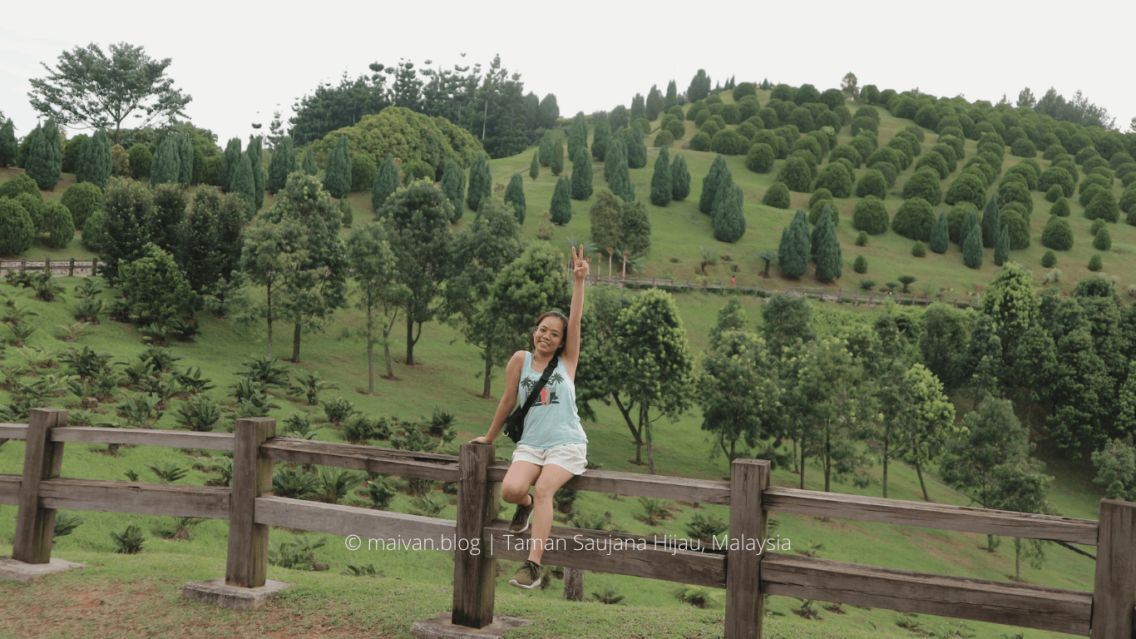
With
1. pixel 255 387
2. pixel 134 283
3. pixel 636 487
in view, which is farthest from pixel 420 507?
pixel 134 283

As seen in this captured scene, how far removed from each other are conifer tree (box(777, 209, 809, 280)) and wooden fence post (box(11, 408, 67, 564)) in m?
65.5

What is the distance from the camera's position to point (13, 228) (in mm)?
37781

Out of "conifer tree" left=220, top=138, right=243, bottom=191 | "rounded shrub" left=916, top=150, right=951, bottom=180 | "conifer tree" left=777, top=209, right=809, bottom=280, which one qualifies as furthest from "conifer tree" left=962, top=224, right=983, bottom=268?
"conifer tree" left=220, top=138, right=243, bottom=191

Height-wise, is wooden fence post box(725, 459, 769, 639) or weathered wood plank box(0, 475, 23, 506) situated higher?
wooden fence post box(725, 459, 769, 639)

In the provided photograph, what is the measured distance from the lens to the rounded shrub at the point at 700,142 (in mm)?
111312

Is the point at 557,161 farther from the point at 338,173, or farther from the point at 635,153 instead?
the point at 338,173

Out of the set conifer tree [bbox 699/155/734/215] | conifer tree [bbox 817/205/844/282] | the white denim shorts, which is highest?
conifer tree [bbox 699/155/734/215]

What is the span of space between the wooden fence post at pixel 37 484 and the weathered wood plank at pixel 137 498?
0.42 ft

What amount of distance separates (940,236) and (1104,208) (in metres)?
29.9

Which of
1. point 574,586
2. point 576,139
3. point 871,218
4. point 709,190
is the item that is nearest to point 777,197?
point 871,218

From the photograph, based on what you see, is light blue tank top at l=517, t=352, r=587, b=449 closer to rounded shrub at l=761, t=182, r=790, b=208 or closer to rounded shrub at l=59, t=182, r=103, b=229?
rounded shrub at l=59, t=182, r=103, b=229

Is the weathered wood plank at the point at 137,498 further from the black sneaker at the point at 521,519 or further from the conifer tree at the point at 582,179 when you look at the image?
the conifer tree at the point at 582,179

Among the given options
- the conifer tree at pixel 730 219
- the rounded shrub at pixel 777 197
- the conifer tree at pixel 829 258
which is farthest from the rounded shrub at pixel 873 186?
the conifer tree at pixel 829 258

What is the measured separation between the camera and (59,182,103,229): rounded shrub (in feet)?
A: 145
